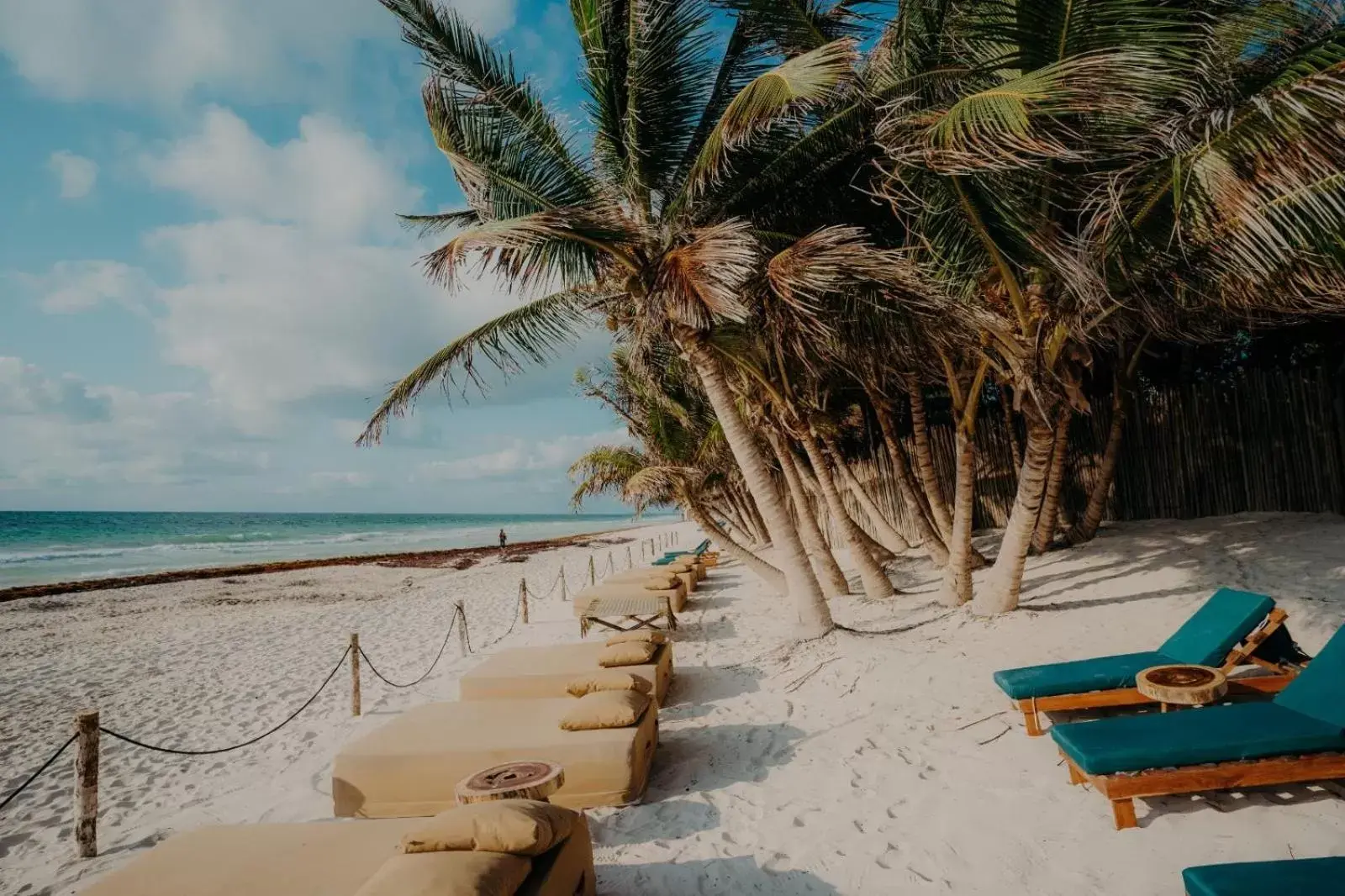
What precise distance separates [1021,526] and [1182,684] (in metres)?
2.16

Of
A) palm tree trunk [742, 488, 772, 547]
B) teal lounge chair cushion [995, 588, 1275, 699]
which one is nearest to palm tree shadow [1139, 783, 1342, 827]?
teal lounge chair cushion [995, 588, 1275, 699]

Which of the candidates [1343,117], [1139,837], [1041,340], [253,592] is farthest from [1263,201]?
[253,592]

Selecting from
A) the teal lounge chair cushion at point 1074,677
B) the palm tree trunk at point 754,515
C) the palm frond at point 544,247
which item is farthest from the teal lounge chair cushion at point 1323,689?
the palm tree trunk at point 754,515

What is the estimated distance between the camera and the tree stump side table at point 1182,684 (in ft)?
12.0

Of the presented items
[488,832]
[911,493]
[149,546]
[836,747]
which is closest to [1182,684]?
[836,747]

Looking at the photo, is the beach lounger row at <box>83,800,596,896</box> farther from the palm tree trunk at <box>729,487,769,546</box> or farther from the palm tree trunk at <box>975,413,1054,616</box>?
the palm tree trunk at <box>729,487,769,546</box>

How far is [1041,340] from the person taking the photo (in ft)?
17.3

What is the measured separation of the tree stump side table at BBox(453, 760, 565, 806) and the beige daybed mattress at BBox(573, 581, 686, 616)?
5.29m

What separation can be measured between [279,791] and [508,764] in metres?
2.42

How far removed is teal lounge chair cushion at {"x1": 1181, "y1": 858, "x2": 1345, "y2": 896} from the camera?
2.09 metres

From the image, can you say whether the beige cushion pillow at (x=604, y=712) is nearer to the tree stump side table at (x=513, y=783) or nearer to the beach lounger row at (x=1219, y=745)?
the tree stump side table at (x=513, y=783)

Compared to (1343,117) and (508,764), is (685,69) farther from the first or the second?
(508,764)

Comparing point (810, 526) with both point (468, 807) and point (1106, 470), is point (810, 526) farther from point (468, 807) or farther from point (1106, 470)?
point (468, 807)

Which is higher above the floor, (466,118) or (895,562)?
(466,118)
